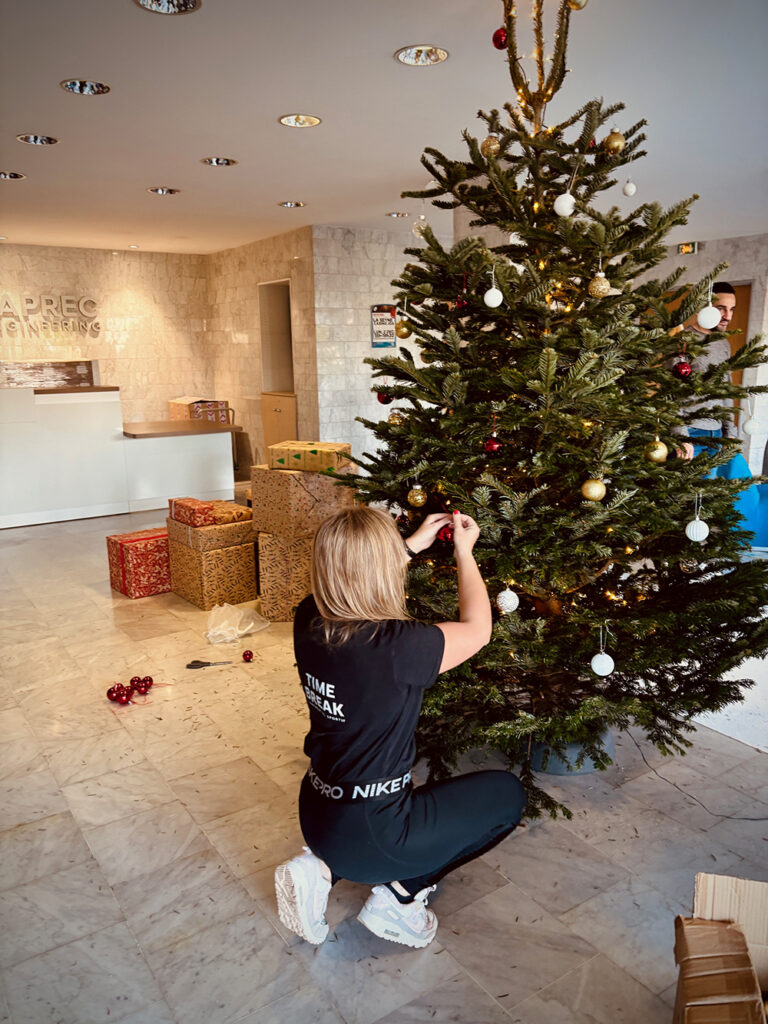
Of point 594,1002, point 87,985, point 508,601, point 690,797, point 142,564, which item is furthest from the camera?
point 142,564

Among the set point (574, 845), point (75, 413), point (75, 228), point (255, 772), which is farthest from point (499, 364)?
point (75, 228)

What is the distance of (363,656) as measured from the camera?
67.5 inches

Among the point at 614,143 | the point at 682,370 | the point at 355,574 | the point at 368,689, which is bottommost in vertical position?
the point at 368,689


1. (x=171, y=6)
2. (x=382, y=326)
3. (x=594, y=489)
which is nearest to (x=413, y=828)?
(x=594, y=489)

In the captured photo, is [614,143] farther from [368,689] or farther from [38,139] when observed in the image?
[38,139]

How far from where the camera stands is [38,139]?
4.77 metres

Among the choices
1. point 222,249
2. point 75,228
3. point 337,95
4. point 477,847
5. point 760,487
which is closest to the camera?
point 477,847

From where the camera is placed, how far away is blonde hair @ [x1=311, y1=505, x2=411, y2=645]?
1.76 m

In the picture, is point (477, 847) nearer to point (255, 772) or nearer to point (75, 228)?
point (255, 772)

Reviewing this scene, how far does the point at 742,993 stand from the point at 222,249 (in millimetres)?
10651

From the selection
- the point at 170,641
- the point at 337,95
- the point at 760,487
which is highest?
the point at 337,95

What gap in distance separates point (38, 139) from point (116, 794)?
166 inches

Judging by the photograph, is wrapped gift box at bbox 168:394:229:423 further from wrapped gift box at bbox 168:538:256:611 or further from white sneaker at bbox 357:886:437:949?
white sneaker at bbox 357:886:437:949

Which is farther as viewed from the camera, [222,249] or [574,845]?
[222,249]
